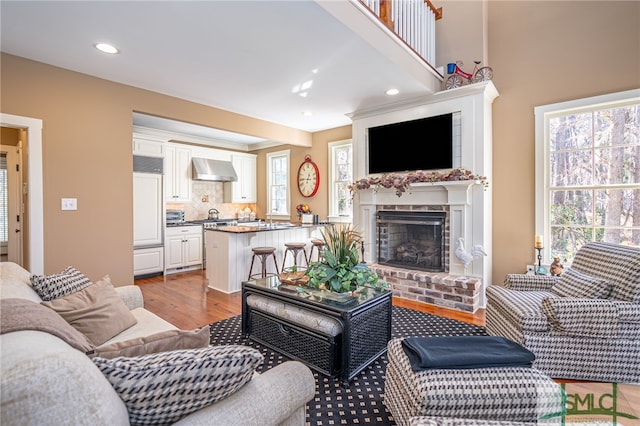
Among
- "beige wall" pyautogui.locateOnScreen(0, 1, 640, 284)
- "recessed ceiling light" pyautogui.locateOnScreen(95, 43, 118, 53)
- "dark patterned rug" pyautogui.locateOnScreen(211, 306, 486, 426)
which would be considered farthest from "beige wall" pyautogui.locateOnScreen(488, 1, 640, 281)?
"recessed ceiling light" pyautogui.locateOnScreen(95, 43, 118, 53)

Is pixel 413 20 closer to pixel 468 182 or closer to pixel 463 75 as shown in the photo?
pixel 463 75

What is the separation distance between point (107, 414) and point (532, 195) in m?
4.42

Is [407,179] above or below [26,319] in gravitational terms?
above

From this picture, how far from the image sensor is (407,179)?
13.6ft

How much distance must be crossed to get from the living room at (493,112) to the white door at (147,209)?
1528 millimetres

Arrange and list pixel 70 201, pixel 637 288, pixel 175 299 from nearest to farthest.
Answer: pixel 637 288, pixel 70 201, pixel 175 299

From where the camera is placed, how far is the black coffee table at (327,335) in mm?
2117

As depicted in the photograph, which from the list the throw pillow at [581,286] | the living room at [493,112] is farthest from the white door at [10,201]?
the throw pillow at [581,286]

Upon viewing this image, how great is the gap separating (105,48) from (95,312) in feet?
8.01

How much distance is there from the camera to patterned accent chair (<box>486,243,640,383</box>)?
2088 mm

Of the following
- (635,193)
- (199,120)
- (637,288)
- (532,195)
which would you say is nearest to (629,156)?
(635,193)

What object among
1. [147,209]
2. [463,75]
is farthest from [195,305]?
[463,75]

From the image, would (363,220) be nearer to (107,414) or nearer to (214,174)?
(214,174)

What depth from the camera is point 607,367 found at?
83.1 inches
